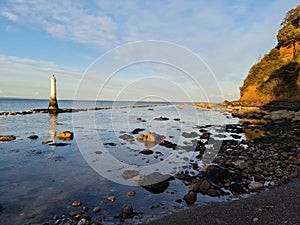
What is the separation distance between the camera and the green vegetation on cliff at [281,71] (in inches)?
1899

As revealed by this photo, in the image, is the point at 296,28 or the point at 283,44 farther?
the point at 283,44

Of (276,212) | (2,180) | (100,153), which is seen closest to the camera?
(276,212)

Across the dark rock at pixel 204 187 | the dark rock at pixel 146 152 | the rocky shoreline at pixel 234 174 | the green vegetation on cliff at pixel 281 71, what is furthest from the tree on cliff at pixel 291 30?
the dark rock at pixel 204 187

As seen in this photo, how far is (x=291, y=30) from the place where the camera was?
187ft

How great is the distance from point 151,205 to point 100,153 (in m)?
5.91

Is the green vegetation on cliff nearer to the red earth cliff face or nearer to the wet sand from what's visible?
the red earth cliff face

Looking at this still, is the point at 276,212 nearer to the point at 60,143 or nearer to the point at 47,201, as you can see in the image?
the point at 47,201

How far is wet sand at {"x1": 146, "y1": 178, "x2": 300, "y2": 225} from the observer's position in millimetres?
3754

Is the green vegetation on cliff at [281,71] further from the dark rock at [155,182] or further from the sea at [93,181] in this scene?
the dark rock at [155,182]

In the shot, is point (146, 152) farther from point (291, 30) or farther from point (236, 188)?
point (291, 30)

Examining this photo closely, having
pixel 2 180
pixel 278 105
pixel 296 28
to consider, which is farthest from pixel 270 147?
pixel 296 28

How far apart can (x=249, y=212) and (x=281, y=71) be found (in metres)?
55.9

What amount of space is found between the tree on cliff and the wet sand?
65.5m

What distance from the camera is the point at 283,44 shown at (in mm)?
62969
